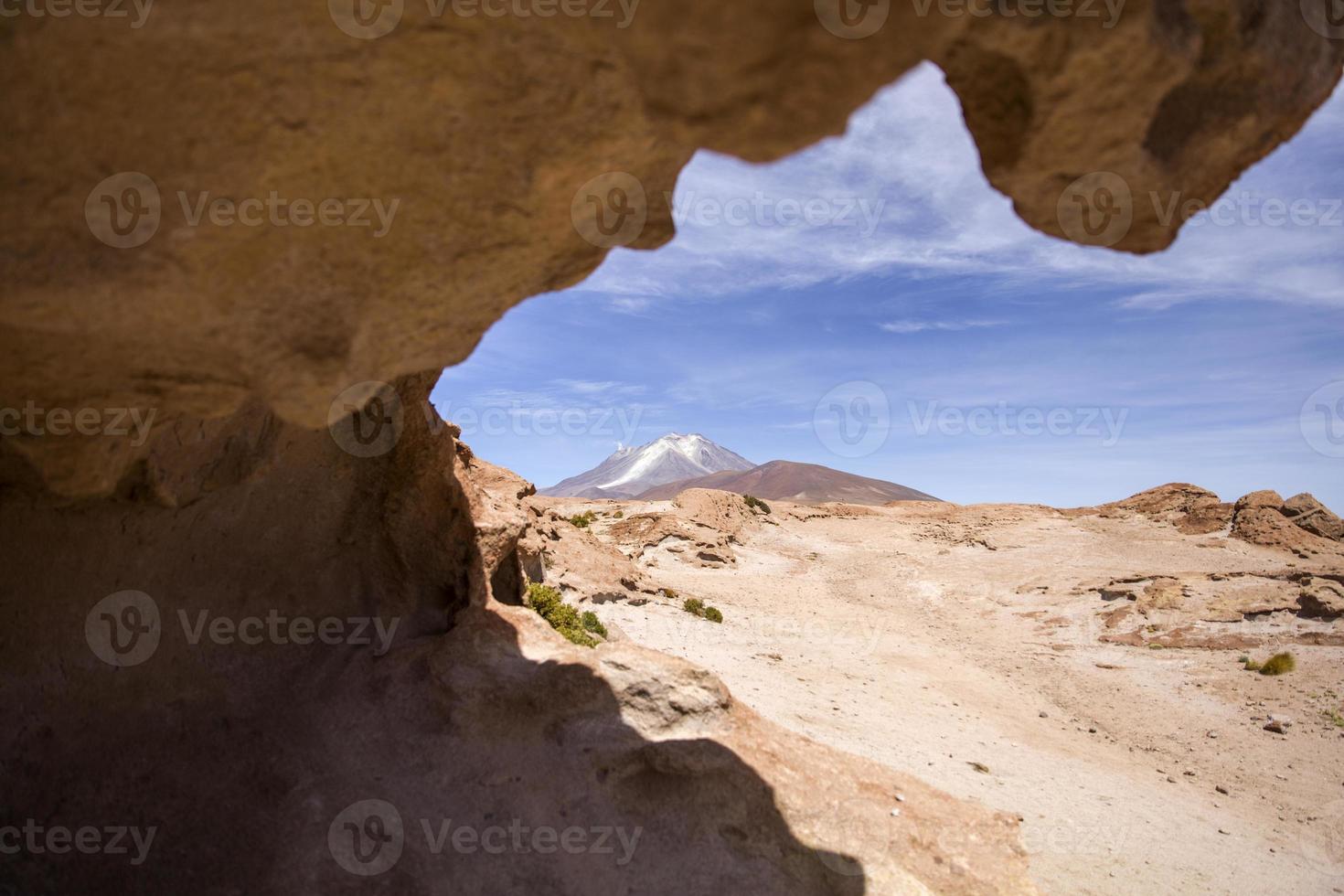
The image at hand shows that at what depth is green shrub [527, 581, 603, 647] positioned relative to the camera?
33.0 feet

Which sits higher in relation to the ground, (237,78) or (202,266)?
(237,78)

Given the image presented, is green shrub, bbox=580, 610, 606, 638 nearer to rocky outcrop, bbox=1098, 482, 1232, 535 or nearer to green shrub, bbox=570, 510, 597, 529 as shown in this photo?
green shrub, bbox=570, 510, 597, 529

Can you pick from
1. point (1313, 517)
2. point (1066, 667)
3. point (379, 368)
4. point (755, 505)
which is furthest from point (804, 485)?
point (379, 368)

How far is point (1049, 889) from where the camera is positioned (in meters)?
6.97

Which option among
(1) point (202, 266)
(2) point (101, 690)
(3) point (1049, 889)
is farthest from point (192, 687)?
(3) point (1049, 889)

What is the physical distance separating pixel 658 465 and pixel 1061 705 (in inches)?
6206

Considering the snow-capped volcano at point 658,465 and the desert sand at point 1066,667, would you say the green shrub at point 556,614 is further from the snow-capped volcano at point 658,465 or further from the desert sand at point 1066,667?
the snow-capped volcano at point 658,465

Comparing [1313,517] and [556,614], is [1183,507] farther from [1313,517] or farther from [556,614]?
[556,614]

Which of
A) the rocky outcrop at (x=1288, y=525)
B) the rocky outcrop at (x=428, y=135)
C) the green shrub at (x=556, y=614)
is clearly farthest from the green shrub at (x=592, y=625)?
the rocky outcrop at (x=1288, y=525)

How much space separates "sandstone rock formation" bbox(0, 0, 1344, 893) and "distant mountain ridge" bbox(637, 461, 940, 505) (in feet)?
254

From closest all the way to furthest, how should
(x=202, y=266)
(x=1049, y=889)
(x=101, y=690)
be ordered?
(x=202, y=266) < (x=101, y=690) < (x=1049, y=889)

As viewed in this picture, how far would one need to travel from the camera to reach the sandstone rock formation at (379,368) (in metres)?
2.78

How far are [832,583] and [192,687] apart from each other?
21.6 m

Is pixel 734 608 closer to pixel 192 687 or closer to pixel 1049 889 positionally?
pixel 1049 889
